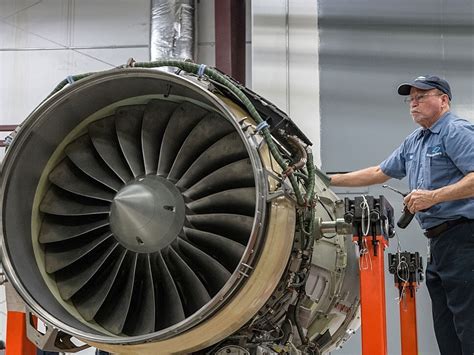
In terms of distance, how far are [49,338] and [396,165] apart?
7.58 feet

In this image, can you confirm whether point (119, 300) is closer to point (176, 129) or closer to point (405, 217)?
point (176, 129)

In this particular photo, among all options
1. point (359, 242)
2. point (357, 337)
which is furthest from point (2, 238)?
point (357, 337)

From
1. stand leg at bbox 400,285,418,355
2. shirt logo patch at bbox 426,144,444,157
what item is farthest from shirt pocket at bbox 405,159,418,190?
stand leg at bbox 400,285,418,355

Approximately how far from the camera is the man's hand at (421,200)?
10.8 feet

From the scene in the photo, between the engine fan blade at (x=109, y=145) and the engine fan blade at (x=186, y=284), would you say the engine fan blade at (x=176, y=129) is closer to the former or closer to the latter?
the engine fan blade at (x=109, y=145)

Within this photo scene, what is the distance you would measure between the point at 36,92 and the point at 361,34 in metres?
3.20

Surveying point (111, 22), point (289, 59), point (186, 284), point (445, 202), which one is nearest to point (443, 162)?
point (445, 202)

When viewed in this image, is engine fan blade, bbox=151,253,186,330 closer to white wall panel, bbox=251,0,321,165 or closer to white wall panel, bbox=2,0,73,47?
white wall panel, bbox=251,0,321,165

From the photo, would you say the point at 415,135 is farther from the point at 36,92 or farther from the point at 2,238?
the point at 36,92

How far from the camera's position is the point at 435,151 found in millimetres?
3635

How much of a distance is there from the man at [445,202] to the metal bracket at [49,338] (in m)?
1.71

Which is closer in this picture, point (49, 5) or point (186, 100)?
point (186, 100)

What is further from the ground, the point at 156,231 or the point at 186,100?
the point at 186,100

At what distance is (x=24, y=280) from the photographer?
2736 mm
